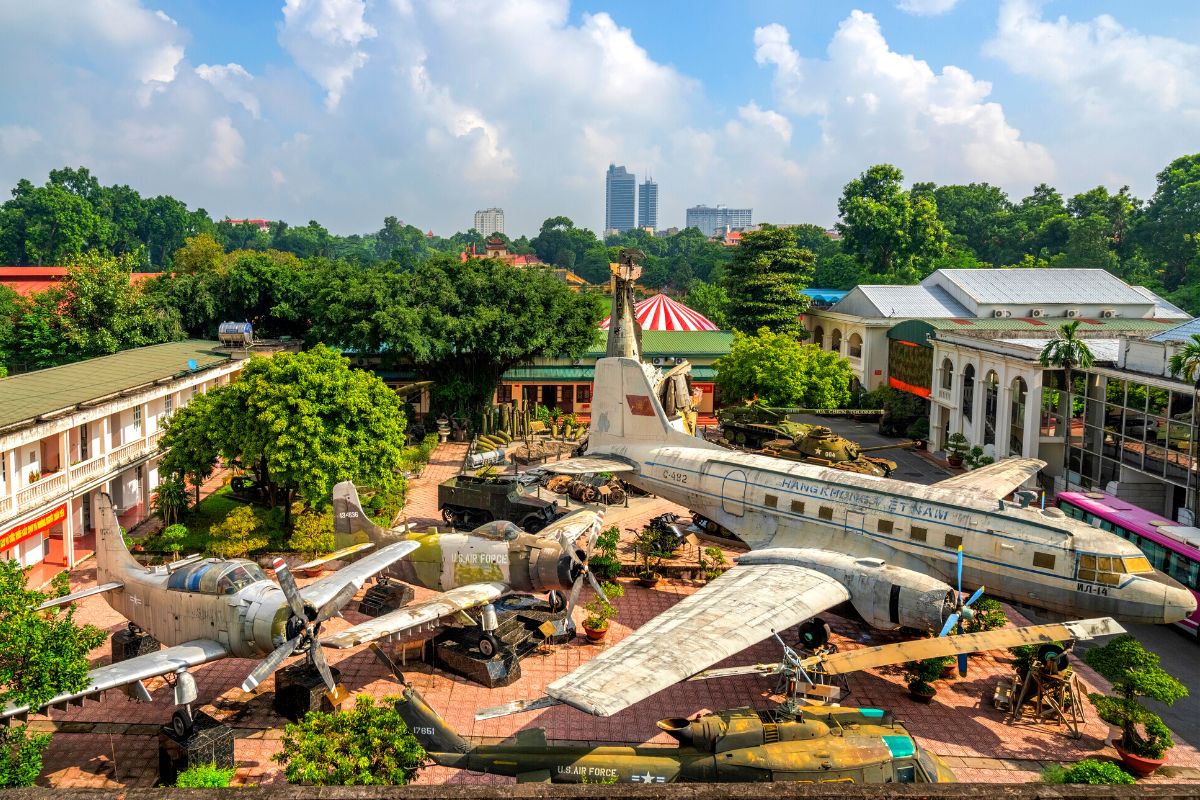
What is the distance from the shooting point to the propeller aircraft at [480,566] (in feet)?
68.0

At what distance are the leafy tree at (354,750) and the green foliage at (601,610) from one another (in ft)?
28.3

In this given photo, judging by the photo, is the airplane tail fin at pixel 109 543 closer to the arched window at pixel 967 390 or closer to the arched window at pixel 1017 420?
the arched window at pixel 1017 420

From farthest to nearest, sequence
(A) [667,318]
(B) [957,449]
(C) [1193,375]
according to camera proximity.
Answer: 1. (A) [667,318]
2. (B) [957,449]
3. (C) [1193,375]

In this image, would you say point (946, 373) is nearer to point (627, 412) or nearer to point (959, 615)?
point (627, 412)

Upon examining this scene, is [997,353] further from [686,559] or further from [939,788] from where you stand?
[939,788]

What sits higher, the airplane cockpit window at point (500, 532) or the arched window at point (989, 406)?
the arched window at point (989, 406)

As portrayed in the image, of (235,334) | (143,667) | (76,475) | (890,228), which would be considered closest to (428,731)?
(143,667)

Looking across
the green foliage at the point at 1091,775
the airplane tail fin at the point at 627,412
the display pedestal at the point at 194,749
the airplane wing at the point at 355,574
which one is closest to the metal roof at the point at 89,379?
the airplane wing at the point at 355,574

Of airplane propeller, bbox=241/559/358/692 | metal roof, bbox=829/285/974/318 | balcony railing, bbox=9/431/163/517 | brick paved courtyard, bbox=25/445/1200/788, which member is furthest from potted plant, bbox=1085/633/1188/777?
metal roof, bbox=829/285/974/318

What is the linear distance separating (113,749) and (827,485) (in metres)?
18.0

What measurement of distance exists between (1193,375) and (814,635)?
16.9m

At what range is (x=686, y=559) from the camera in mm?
28797

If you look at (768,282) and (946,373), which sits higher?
(768,282)

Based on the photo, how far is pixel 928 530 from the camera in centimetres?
2195
